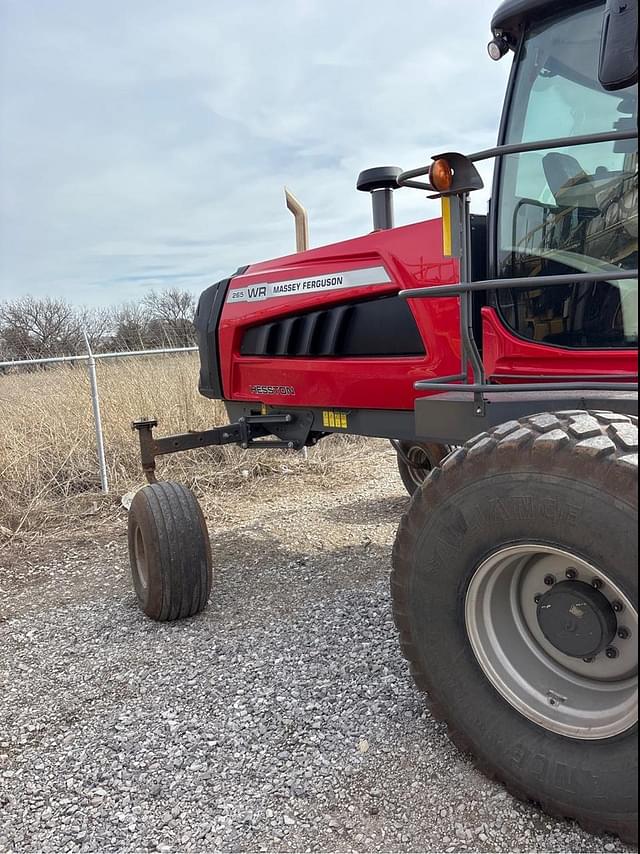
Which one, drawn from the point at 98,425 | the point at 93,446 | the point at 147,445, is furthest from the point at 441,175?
the point at 93,446

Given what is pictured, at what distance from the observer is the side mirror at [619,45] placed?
152cm

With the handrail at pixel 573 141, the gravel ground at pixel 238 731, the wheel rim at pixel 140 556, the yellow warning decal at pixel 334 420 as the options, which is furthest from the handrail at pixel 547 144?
the wheel rim at pixel 140 556

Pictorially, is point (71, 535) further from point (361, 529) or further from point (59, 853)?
point (59, 853)

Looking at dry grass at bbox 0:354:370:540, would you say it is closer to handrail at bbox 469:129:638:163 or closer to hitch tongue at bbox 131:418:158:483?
hitch tongue at bbox 131:418:158:483

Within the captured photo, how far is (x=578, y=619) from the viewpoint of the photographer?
173 centimetres

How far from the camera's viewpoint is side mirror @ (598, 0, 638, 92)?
1.52m

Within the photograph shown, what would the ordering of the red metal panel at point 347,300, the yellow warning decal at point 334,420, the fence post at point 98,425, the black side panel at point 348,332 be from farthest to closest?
1. the fence post at point 98,425
2. the yellow warning decal at point 334,420
3. the black side panel at point 348,332
4. the red metal panel at point 347,300

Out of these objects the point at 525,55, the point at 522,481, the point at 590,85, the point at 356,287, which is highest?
the point at 525,55

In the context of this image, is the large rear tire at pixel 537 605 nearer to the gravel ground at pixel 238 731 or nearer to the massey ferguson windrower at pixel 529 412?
the massey ferguson windrower at pixel 529 412

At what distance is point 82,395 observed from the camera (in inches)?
258

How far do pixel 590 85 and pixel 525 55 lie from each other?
30 centimetres

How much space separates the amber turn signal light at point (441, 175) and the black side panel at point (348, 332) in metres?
0.94

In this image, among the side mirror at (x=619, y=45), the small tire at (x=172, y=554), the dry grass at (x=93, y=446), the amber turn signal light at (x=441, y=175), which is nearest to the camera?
the side mirror at (x=619, y=45)

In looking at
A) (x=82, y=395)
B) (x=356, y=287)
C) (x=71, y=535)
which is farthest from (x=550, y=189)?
(x=82, y=395)
